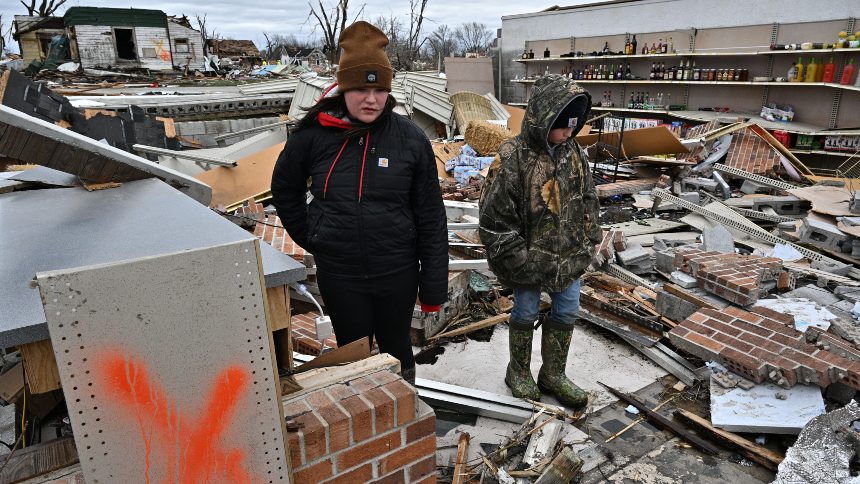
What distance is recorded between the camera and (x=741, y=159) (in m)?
8.97

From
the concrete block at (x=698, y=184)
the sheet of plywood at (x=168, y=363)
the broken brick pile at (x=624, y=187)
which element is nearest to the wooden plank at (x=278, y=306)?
the sheet of plywood at (x=168, y=363)

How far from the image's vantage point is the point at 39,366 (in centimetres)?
144

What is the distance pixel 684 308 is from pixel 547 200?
78.9 inches

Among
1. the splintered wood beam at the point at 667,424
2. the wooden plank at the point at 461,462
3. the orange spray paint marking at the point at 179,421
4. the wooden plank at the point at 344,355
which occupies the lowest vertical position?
the splintered wood beam at the point at 667,424

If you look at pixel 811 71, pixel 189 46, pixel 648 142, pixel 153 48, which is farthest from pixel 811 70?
pixel 153 48

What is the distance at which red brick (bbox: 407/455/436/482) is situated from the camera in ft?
6.34

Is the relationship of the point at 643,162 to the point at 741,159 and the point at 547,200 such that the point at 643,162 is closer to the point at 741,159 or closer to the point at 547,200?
the point at 741,159

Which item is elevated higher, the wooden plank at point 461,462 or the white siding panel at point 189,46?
the white siding panel at point 189,46

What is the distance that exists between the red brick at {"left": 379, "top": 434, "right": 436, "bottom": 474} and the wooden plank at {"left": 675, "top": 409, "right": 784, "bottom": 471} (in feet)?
6.02

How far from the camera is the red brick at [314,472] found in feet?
5.37

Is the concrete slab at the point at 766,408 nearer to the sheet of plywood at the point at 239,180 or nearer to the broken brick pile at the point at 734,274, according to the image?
the broken brick pile at the point at 734,274

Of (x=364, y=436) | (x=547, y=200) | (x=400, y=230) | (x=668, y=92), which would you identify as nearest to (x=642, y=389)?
(x=547, y=200)

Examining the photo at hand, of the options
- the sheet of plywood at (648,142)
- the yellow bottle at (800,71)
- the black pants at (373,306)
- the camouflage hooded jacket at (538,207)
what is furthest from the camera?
the yellow bottle at (800,71)

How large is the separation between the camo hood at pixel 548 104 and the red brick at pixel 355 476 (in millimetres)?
1803
